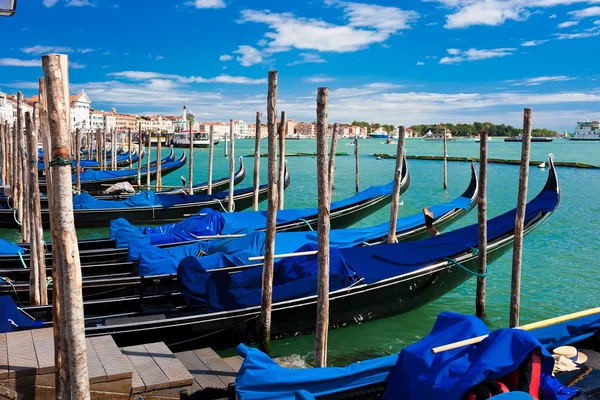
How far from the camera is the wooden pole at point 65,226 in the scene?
2.38 metres

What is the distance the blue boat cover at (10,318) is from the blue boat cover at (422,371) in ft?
5.98

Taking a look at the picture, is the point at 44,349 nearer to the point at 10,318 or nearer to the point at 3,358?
the point at 3,358

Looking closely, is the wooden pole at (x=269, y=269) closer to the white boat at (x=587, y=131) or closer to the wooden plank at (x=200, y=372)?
the wooden plank at (x=200, y=372)

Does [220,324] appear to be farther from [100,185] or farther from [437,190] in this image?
[437,190]

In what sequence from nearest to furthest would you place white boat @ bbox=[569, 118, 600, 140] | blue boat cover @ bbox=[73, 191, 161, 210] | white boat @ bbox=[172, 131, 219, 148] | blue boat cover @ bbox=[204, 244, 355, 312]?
blue boat cover @ bbox=[204, 244, 355, 312]
blue boat cover @ bbox=[73, 191, 161, 210]
white boat @ bbox=[172, 131, 219, 148]
white boat @ bbox=[569, 118, 600, 140]

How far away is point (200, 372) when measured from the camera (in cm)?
371

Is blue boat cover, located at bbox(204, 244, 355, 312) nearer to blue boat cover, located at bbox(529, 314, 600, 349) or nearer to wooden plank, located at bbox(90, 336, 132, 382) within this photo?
wooden plank, located at bbox(90, 336, 132, 382)

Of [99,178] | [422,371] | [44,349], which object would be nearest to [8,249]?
[44,349]

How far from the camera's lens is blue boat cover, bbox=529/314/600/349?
3.97 metres

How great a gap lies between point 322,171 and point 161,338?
1.91 metres

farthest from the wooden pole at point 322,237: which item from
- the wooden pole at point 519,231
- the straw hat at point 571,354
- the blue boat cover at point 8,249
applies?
the blue boat cover at point 8,249

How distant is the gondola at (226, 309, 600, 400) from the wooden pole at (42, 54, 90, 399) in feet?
2.64

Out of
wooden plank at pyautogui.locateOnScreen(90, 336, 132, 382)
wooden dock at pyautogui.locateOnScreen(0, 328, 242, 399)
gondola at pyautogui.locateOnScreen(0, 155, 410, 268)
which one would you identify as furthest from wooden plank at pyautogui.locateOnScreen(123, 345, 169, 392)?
gondola at pyautogui.locateOnScreen(0, 155, 410, 268)

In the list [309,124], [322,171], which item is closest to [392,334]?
[322,171]
